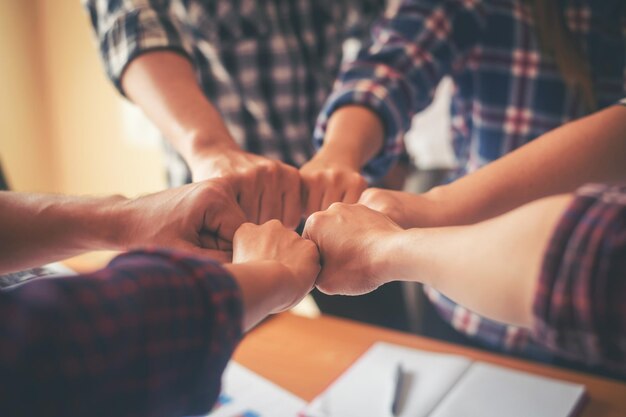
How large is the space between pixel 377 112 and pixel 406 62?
10 cm

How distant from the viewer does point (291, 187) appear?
81 cm

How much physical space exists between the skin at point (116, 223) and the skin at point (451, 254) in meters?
0.12

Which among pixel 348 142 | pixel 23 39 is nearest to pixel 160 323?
pixel 348 142

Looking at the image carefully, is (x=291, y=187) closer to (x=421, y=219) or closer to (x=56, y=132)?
(x=421, y=219)

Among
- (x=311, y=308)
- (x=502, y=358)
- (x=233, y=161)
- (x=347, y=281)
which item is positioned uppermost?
(x=233, y=161)

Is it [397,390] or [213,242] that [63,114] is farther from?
[397,390]

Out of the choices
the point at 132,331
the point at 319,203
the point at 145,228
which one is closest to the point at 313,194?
the point at 319,203

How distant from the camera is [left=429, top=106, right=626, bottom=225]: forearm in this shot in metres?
0.77

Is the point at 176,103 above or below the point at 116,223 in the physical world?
above

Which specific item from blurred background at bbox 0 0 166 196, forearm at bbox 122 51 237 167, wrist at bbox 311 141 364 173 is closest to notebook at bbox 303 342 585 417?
wrist at bbox 311 141 364 173

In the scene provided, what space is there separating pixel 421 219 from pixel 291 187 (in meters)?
0.19

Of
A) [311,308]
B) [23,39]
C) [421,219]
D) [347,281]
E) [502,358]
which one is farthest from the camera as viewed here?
[23,39]

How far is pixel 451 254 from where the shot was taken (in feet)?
1.69

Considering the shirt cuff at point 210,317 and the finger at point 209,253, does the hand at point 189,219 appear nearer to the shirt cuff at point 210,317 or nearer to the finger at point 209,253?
the finger at point 209,253
